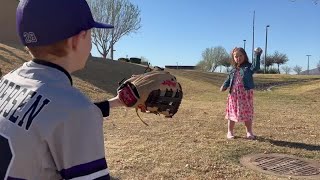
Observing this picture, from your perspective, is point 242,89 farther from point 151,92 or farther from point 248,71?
point 151,92

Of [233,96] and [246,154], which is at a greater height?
[233,96]

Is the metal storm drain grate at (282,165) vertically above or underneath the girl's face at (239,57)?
underneath

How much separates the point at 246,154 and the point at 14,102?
17.2ft

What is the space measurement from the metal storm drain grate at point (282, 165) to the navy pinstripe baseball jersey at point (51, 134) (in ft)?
14.6

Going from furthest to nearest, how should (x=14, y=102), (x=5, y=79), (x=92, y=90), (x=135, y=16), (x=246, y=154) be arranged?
(x=135, y=16) < (x=92, y=90) < (x=246, y=154) < (x=5, y=79) < (x=14, y=102)

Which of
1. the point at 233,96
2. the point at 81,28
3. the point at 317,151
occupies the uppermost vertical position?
the point at 81,28

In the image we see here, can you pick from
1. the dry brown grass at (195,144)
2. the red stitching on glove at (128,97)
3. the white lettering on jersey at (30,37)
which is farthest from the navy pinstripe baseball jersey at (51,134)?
the dry brown grass at (195,144)

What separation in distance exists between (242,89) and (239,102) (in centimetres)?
22

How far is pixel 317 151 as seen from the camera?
6844 millimetres

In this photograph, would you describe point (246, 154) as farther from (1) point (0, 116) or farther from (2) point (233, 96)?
(1) point (0, 116)

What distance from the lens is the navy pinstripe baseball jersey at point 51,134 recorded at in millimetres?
1463

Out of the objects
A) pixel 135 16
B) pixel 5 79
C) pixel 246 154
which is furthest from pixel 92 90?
pixel 135 16

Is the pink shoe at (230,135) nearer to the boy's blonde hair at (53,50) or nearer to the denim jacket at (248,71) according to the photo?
the denim jacket at (248,71)

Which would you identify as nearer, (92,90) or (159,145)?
(159,145)
